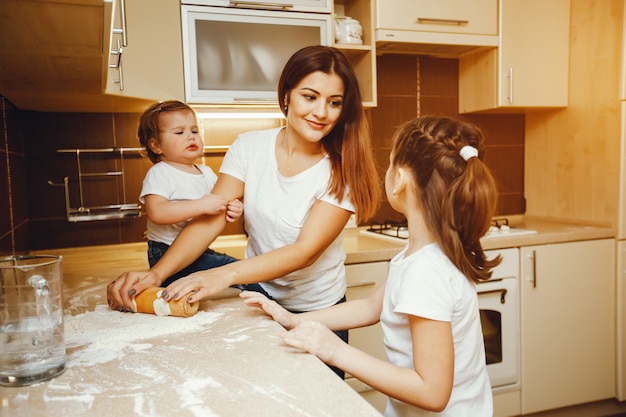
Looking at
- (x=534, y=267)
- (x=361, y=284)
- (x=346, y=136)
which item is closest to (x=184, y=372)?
(x=346, y=136)

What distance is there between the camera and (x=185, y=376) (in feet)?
2.18

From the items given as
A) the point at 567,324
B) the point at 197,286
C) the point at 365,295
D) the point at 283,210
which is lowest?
the point at 567,324

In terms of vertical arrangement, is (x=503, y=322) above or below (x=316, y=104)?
below

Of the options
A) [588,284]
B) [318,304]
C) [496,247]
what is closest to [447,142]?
[318,304]

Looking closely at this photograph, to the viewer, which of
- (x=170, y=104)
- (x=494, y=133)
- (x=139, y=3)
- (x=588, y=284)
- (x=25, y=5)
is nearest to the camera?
(x=25, y=5)

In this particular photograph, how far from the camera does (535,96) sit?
251cm

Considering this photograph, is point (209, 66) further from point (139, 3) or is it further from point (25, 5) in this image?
point (25, 5)

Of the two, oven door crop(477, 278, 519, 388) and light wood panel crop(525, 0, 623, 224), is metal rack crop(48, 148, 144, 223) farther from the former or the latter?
light wood panel crop(525, 0, 623, 224)

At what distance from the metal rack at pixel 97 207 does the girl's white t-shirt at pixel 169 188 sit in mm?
751

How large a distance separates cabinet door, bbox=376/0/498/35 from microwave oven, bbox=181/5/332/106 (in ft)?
0.99

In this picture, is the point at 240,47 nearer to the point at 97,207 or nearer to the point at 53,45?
the point at 97,207

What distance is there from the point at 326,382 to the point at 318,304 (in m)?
0.70

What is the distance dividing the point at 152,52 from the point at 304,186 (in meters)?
1.06

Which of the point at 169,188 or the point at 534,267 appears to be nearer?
the point at 169,188
